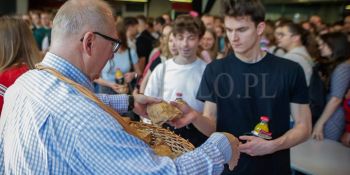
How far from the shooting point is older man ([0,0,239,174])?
3.58 ft

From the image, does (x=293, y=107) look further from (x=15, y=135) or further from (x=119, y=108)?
(x=15, y=135)

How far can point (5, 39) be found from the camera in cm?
249

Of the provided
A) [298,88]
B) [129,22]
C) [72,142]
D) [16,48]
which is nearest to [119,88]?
[16,48]

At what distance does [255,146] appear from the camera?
1.86m

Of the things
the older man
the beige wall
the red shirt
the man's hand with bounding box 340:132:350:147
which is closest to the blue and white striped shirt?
the older man

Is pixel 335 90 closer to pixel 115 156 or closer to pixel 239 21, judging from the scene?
pixel 239 21

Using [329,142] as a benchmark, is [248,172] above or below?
above

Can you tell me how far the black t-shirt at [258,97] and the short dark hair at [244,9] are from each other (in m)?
0.22

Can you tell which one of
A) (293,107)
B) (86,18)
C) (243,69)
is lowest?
(293,107)

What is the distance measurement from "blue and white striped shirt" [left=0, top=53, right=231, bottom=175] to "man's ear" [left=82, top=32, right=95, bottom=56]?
137 mm

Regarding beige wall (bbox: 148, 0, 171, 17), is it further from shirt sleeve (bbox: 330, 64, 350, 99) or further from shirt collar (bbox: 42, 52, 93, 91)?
shirt collar (bbox: 42, 52, 93, 91)

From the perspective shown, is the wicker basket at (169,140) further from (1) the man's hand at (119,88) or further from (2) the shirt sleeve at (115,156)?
(1) the man's hand at (119,88)

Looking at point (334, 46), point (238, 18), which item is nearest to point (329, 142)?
point (334, 46)

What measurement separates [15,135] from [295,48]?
400 cm
